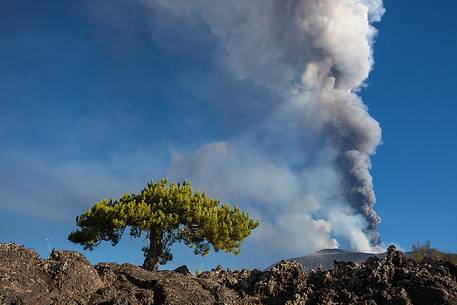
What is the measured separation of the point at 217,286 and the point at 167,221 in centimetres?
1805

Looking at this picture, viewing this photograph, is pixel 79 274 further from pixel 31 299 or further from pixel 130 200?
pixel 130 200

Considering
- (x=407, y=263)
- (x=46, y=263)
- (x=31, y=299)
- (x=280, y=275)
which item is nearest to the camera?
(x=31, y=299)

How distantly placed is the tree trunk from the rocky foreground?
57.6ft

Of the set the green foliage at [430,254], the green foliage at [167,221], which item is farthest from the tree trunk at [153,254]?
the green foliage at [430,254]

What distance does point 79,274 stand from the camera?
11.8 metres

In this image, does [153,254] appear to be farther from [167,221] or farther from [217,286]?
[217,286]

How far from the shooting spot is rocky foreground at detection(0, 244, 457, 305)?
435 inches

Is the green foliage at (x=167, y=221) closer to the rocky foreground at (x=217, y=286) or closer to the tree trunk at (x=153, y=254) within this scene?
the tree trunk at (x=153, y=254)

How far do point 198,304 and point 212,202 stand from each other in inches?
865

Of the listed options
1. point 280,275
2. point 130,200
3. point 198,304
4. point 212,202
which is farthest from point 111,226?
point 198,304

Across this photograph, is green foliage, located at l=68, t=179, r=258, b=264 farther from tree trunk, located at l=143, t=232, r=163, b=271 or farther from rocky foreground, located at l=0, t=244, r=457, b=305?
rocky foreground, located at l=0, t=244, r=457, b=305

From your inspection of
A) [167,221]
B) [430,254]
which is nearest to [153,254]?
[167,221]

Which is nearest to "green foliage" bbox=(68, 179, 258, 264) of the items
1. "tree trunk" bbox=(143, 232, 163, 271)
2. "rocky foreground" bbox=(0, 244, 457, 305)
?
"tree trunk" bbox=(143, 232, 163, 271)

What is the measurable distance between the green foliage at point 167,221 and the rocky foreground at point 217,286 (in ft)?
53.5
